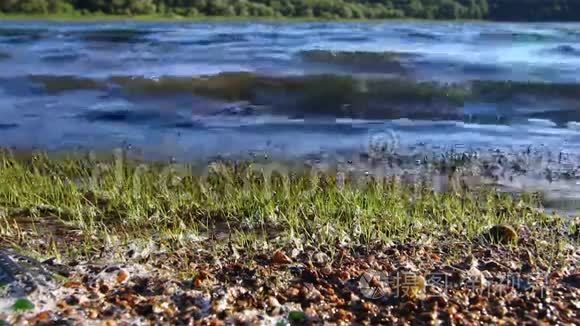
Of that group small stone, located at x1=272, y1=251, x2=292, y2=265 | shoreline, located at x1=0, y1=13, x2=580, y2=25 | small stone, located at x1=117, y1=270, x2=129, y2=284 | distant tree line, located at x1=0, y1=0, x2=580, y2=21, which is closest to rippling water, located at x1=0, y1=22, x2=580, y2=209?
small stone, located at x1=272, y1=251, x2=292, y2=265

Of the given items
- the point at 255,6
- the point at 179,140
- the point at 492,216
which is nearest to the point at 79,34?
the point at 255,6

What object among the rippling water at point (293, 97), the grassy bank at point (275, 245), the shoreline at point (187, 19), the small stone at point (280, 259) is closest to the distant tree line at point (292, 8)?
the shoreline at point (187, 19)

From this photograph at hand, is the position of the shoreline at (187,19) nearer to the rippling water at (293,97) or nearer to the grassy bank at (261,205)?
the rippling water at (293,97)

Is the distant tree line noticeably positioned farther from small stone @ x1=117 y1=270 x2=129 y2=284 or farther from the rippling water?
small stone @ x1=117 y1=270 x2=129 y2=284

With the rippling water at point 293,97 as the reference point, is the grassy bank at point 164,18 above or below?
below

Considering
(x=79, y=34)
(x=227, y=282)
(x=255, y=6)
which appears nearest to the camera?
(x=227, y=282)

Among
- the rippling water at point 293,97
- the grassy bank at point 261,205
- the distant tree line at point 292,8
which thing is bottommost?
the distant tree line at point 292,8

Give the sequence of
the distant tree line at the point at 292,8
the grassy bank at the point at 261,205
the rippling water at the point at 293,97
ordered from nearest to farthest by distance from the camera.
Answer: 1. the grassy bank at the point at 261,205
2. the rippling water at the point at 293,97
3. the distant tree line at the point at 292,8

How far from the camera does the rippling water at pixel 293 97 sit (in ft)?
47.6

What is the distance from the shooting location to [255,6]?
70.5 m

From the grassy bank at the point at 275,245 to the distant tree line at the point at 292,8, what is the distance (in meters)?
53.6

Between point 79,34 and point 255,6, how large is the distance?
2759cm

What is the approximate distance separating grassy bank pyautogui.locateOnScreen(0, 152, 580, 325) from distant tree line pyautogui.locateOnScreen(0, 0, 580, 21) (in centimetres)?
5355

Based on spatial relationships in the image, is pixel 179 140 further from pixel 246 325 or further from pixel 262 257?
pixel 246 325
